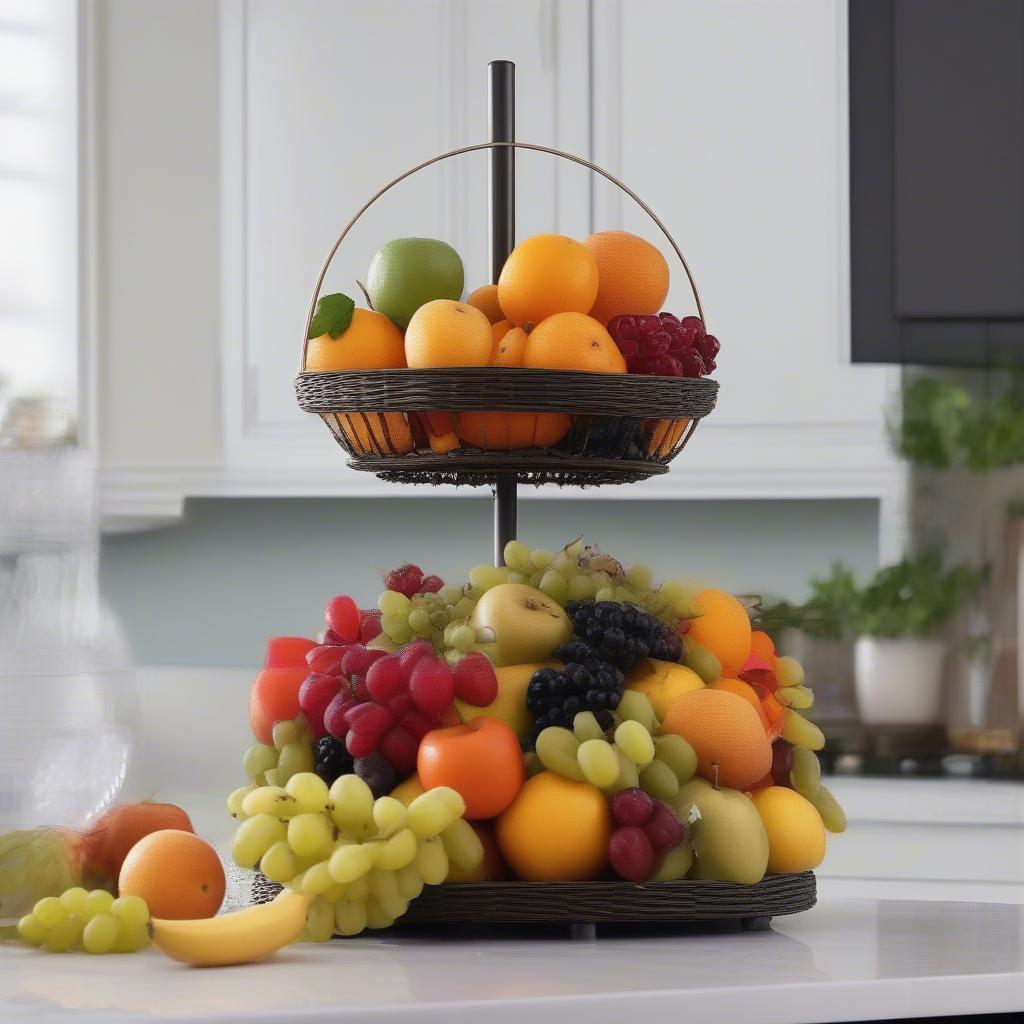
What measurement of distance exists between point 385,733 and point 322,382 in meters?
0.23

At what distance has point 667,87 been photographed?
237cm

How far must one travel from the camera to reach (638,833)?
0.77 metres

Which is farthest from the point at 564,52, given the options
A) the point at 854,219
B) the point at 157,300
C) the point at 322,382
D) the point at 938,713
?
the point at 322,382

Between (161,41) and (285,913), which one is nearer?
(285,913)

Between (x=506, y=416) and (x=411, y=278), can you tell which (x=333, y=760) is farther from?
(x=411, y=278)

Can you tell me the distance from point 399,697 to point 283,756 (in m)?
0.09

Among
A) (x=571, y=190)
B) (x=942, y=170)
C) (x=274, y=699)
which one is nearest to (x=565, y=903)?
(x=274, y=699)

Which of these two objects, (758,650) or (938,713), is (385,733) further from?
(938,713)

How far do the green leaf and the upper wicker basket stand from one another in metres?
0.04

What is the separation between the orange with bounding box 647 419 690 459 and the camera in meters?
0.91

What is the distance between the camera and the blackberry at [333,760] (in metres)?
0.82

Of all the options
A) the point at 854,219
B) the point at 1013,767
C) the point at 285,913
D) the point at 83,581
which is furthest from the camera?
the point at 83,581

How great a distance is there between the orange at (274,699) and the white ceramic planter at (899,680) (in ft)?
5.73

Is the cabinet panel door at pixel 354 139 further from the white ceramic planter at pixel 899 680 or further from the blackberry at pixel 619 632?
the blackberry at pixel 619 632
